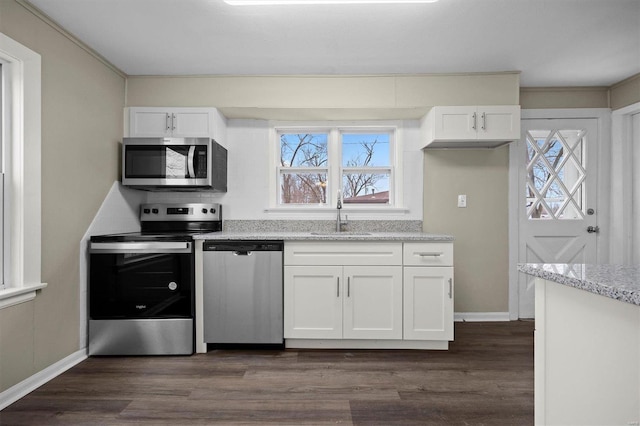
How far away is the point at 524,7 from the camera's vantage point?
2145mm

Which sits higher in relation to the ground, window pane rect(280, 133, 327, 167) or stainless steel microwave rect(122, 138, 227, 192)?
window pane rect(280, 133, 327, 167)

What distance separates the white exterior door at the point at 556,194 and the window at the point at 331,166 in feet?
4.35

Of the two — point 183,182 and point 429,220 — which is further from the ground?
point 183,182

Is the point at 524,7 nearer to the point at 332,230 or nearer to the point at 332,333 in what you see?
the point at 332,230

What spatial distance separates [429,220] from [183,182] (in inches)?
90.0

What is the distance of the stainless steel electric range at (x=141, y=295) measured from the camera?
2633mm

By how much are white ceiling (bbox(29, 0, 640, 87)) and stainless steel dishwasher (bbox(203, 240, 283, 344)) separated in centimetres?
154

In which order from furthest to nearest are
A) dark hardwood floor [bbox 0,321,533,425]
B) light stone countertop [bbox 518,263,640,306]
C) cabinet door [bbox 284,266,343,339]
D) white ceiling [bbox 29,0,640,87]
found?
cabinet door [bbox 284,266,343,339], white ceiling [bbox 29,0,640,87], dark hardwood floor [bbox 0,321,533,425], light stone countertop [bbox 518,263,640,306]

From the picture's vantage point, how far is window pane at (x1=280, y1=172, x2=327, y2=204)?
11.8ft

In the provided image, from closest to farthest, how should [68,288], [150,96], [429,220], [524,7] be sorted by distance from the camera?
[524,7]
[68,288]
[150,96]
[429,220]

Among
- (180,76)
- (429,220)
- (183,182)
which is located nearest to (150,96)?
(180,76)

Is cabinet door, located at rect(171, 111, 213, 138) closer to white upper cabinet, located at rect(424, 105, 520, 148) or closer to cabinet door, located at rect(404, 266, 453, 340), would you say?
white upper cabinet, located at rect(424, 105, 520, 148)

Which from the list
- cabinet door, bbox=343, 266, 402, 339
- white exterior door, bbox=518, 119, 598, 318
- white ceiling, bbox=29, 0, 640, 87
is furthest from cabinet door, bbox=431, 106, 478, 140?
cabinet door, bbox=343, 266, 402, 339

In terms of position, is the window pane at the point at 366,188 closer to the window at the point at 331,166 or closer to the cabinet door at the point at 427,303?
the window at the point at 331,166
